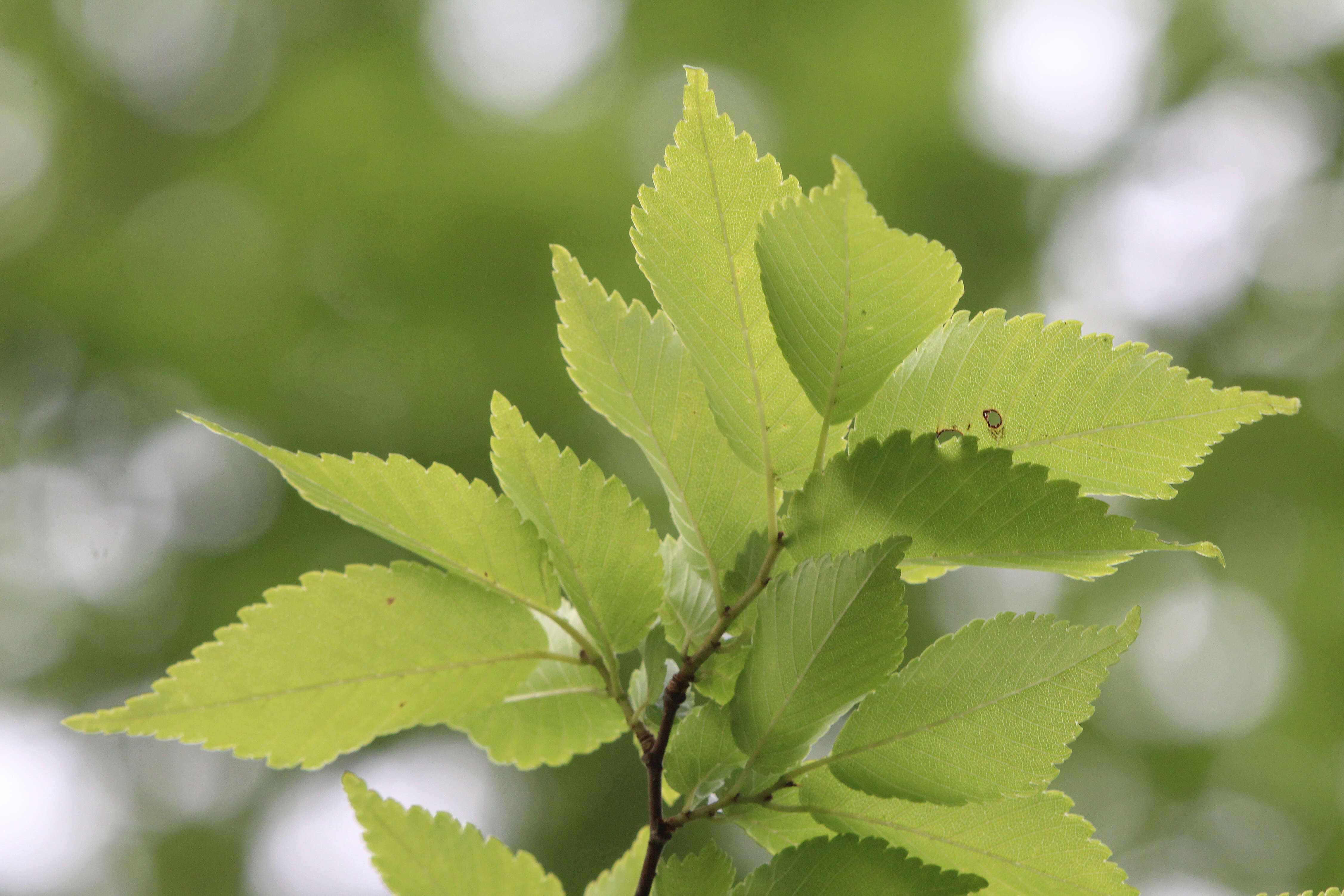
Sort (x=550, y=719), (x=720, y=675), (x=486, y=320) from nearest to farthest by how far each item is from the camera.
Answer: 1. (x=720, y=675)
2. (x=550, y=719)
3. (x=486, y=320)

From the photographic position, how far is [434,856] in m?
0.61

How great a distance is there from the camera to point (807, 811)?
0.64 metres

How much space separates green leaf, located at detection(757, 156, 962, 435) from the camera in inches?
21.3

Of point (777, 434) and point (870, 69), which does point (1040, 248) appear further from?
point (777, 434)

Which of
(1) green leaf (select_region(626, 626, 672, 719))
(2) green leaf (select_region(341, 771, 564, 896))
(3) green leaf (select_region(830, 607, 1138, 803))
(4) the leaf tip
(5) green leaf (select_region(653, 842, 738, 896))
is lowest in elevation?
(2) green leaf (select_region(341, 771, 564, 896))

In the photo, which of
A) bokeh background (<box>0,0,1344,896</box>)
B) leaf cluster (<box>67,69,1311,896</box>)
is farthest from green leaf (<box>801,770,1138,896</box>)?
bokeh background (<box>0,0,1344,896</box>)

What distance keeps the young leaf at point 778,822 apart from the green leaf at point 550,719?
0.48 ft

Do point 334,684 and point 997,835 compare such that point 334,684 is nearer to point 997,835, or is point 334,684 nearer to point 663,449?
point 663,449

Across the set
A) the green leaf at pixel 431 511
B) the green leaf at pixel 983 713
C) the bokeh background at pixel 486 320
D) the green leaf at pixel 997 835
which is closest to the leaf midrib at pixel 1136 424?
the green leaf at pixel 983 713

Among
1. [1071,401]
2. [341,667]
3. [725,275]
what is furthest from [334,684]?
[1071,401]

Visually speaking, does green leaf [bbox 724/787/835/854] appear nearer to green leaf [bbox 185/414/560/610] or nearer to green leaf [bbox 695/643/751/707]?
green leaf [bbox 695/643/751/707]

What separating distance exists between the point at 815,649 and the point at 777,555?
0.30 feet

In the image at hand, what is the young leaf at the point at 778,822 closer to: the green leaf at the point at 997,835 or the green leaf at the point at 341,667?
the green leaf at the point at 997,835

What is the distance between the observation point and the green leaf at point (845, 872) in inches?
22.4
